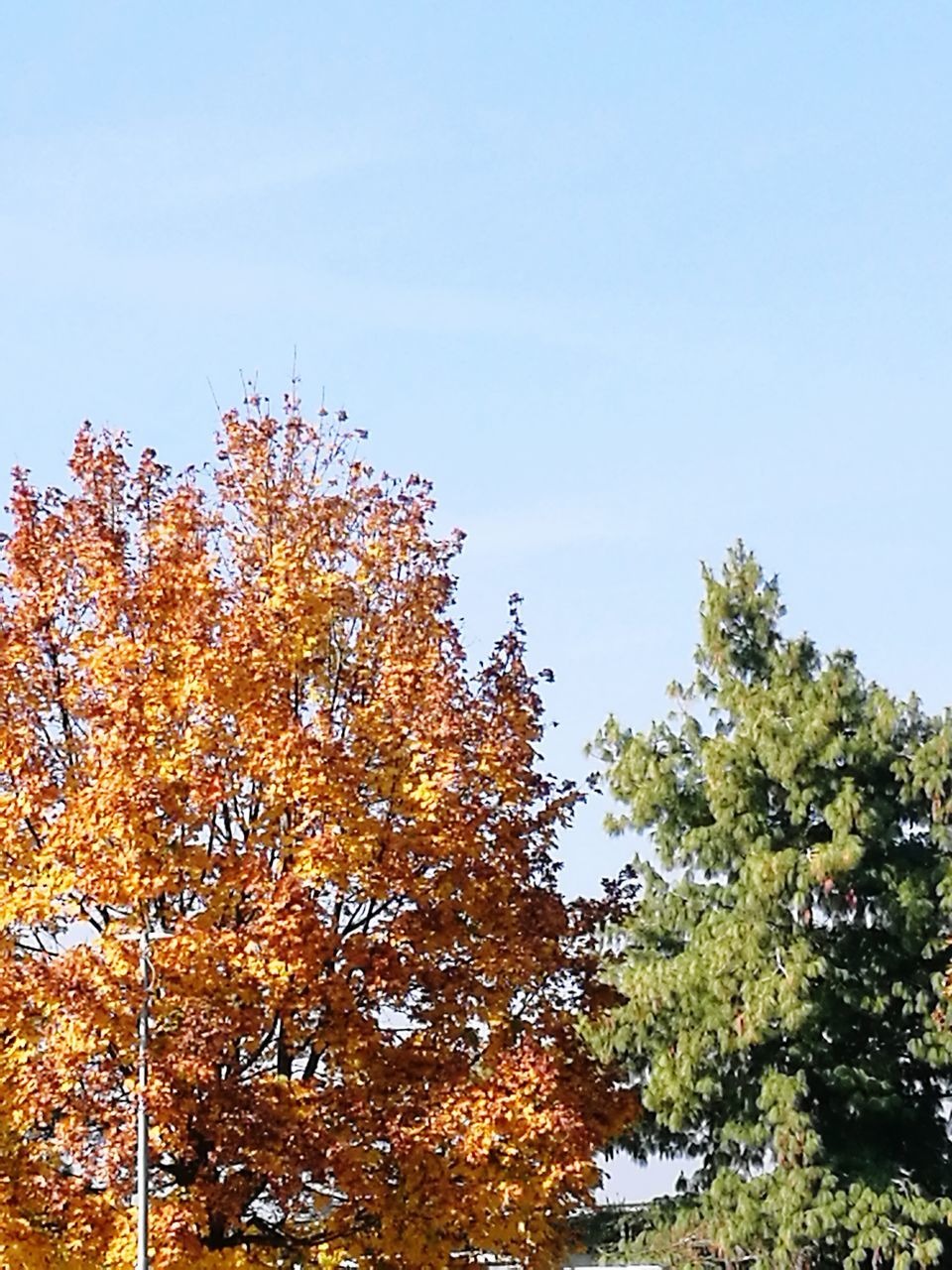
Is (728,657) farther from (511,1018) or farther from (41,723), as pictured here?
(41,723)

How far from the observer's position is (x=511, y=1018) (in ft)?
77.5

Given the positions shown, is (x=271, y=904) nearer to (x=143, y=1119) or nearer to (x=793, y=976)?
(x=143, y=1119)

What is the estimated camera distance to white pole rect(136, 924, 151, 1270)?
19.8 metres

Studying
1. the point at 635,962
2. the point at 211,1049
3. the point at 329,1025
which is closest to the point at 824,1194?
the point at 635,962

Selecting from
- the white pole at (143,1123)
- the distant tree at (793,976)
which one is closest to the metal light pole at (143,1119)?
Result: the white pole at (143,1123)

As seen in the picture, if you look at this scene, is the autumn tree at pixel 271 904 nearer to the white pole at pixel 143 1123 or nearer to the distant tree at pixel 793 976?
the white pole at pixel 143 1123

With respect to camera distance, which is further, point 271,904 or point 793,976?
point 793,976

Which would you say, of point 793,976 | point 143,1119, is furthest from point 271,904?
point 793,976

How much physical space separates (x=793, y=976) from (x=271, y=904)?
39.0 ft

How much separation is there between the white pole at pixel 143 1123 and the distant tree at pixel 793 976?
11.2 m

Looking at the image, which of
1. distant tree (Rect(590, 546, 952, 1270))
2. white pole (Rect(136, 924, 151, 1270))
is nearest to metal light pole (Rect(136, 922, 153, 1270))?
white pole (Rect(136, 924, 151, 1270))

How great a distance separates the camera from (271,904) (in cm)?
2120

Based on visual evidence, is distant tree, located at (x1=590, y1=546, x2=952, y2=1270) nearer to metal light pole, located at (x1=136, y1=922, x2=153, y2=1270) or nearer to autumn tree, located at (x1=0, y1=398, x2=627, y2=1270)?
autumn tree, located at (x1=0, y1=398, x2=627, y2=1270)

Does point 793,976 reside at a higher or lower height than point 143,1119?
higher
